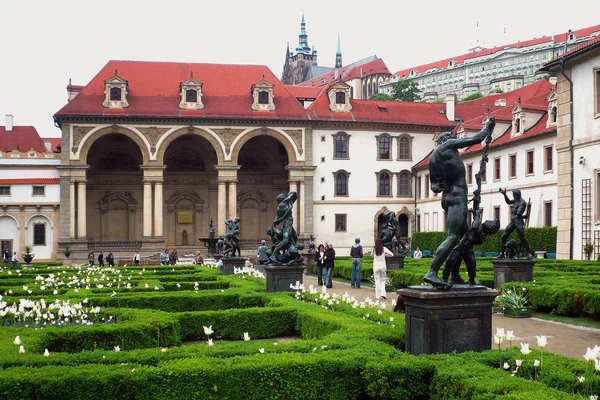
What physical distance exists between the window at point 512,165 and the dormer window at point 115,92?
27.5 metres

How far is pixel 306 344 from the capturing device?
8.38 m

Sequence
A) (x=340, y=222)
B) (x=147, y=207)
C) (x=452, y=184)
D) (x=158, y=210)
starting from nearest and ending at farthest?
1. (x=452, y=184)
2. (x=147, y=207)
3. (x=158, y=210)
4. (x=340, y=222)

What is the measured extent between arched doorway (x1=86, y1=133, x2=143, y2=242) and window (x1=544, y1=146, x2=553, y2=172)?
31.0 meters

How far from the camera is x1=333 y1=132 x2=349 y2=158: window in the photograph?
175ft

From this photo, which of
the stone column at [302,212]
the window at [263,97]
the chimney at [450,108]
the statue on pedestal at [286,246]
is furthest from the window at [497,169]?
the statue on pedestal at [286,246]

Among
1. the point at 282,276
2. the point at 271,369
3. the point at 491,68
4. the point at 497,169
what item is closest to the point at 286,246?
the point at 282,276

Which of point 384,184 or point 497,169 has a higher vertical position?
point 497,169

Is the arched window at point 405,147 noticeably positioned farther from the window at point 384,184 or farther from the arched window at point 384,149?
the window at point 384,184

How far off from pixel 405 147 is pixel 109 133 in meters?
23.5

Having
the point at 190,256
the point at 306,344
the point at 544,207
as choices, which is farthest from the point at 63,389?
the point at 190,256

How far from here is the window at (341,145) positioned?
53.5m

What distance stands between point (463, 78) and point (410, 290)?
410 ft

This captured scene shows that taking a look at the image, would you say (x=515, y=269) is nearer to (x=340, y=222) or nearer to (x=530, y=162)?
(x=530, y=162)

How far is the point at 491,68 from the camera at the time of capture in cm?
12288
